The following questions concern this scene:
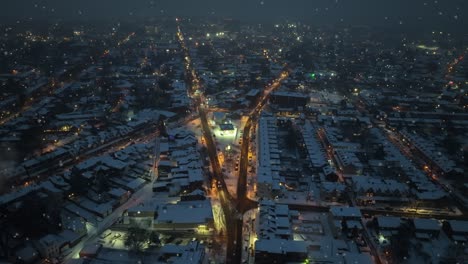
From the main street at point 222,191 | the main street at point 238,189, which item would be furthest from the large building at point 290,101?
the main street at point 222,191

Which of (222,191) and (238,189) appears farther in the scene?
(238,189)

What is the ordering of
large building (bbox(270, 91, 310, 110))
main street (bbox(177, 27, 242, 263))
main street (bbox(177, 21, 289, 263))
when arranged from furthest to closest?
large building (bbox(270, 91, 310, 110)) < main street (bbox(177, 21, 289, 263)) < main street (bbox(177, 27, 242, 263))

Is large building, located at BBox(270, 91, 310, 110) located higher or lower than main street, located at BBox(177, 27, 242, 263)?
higher

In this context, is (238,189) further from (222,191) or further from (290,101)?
(290,101)

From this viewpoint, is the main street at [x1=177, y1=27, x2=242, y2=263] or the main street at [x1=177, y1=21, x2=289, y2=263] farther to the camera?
the main street at [x1=177, y1=21, x2=289, y2=263]

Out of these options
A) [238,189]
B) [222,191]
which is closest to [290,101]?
[238,189]

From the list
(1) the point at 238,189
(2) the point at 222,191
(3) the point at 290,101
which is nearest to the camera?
(2) the point at 222,191

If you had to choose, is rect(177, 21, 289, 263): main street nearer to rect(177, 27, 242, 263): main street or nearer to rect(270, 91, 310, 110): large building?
rect(177, 27, 242, 263): main street

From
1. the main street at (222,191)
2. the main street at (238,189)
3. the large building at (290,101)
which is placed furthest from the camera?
the large building at (290,101)

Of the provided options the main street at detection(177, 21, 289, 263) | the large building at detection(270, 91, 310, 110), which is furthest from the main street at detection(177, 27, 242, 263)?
the large building at detection(270, 91, 310, 110)

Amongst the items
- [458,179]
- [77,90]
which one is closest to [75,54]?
[77,90]

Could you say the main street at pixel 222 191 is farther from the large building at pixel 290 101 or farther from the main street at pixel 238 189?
the large building at pixel 290 101

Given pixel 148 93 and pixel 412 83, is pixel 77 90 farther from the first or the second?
pixel 412 83
